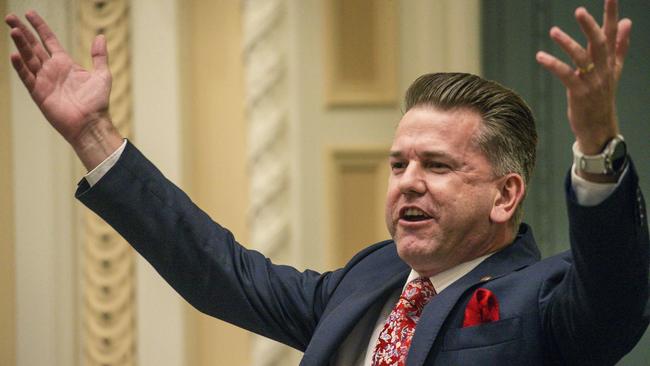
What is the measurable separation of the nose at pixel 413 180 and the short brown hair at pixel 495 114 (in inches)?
3.9

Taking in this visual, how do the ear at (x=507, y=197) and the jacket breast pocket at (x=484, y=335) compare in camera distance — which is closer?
the jacket breast pocket at (x=484, y=335)

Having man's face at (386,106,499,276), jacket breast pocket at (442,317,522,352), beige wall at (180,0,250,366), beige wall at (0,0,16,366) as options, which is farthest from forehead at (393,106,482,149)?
beige wall at (0,0,16,366)

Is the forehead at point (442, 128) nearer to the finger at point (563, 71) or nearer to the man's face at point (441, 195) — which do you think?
the man's face at point (441, 195)

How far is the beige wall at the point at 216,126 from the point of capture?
2.72m

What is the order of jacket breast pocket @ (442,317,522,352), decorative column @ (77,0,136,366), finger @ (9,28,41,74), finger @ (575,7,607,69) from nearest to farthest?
finger @ (575,7,607,69), jacket breast pocket @ (442,317,522,352), finger @ (9,28,41,74), decorative column @ (77,0,136,366)

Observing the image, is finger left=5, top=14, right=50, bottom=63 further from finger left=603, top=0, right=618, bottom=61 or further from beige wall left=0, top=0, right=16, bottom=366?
beige wall left=0, top=0, right=16, bottom=366

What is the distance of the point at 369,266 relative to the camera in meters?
1.85

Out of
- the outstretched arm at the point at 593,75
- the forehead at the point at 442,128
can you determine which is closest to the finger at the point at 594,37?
the outstretched arm at the point at 593,75

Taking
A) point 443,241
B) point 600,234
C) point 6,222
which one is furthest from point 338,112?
point 600,234

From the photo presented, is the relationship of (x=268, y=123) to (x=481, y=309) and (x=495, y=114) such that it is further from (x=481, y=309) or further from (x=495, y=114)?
(x=481, y=309)

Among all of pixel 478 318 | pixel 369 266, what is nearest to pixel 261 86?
pixel 369 266

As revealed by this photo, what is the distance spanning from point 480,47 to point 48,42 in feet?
4.10

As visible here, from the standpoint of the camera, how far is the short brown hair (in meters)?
1.68

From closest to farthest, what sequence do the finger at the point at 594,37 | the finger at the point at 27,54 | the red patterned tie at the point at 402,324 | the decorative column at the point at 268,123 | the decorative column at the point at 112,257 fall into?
the finger at the point at 594,37, the red patterned tie at the point at 402,324, the finger at the point at 27,54, the decorative column at the point at 268,123, the decorative column at the point at 112,257
